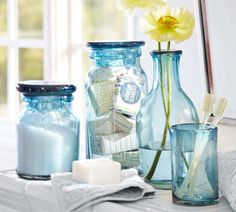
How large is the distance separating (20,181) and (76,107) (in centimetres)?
98

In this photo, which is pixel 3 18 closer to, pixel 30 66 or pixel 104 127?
pixel 30 66

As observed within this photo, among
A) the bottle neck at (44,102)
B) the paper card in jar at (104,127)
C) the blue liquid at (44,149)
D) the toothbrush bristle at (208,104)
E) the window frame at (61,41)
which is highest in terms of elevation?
the window frame at (61,41)

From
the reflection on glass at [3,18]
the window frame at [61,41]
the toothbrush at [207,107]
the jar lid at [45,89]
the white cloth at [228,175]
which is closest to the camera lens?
the white cloth at [228,175]

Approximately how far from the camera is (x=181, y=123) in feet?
5.19

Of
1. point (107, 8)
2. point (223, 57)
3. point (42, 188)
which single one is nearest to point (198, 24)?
point (223, 57)

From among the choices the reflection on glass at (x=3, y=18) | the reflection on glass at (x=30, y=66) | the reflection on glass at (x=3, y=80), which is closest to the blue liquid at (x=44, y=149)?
the reflection on glass at (x=3, y=18)

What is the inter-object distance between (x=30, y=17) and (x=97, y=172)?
3.49 metres

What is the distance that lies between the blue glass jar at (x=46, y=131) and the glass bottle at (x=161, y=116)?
18 cm

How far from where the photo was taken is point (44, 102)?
1710 mm

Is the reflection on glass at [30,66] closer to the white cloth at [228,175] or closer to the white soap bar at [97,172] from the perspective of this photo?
the white soap bar at [97,172]

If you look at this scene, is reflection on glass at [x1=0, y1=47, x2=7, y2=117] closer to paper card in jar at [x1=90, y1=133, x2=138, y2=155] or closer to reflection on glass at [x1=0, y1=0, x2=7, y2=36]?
reflection on glass at [x1=0, y1=0, x2=7, y2=36]

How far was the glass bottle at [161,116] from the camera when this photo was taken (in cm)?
159

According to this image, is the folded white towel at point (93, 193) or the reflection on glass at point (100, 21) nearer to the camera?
the folded white towel at point (93, 193)

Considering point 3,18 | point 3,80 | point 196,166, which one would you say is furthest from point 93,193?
point 3,80
